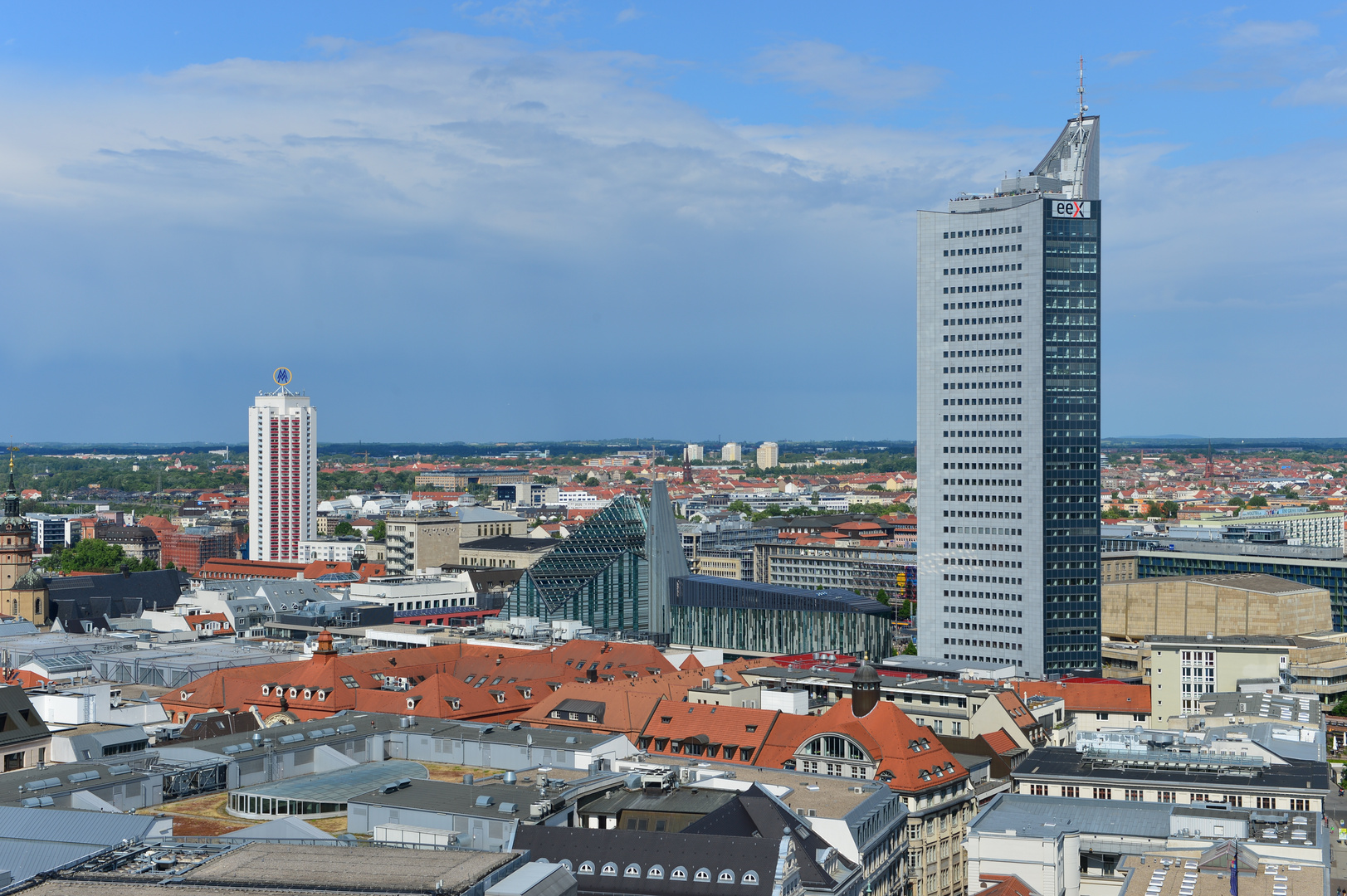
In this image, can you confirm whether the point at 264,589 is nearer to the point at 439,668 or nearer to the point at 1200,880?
the point at 439,668

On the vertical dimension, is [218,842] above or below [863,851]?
above

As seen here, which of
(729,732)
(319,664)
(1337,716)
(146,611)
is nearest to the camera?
(729,732)

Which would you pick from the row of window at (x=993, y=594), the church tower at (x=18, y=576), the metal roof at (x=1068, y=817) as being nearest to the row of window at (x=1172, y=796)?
the metal roof at (x=1068, y=817)

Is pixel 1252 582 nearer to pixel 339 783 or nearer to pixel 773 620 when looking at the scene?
pixel 773 620

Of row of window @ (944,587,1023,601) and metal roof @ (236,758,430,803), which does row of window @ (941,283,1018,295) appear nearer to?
row of window @ (944,587,1023,601)

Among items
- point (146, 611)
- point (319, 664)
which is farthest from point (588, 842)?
point (146, 611)

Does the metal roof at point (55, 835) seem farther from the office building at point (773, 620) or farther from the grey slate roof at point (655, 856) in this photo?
the office building at point (773, 620)
